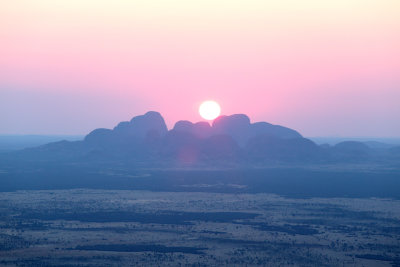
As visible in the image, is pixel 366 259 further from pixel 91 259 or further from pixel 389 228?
pixel 91 259

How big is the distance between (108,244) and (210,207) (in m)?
31.0

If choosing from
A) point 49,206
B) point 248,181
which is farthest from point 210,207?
point 248,181

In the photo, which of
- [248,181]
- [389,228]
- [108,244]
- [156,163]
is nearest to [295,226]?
[389,228]

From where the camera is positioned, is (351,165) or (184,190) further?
→ (351,165)

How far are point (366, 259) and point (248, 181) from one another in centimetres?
7936

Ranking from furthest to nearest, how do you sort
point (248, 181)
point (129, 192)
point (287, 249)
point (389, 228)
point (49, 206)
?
1. point (248, 181)
2. point (129, 192)
3. point (49, 206)
4. point (389, 228)
5. point (287, 249)

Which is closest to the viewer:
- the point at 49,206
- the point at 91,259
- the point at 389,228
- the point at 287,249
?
the point at 91,259

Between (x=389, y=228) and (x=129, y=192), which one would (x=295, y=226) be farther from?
(x=129, y=192)

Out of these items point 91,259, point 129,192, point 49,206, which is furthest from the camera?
point 129,192

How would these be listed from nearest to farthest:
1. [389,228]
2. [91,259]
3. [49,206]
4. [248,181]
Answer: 1. [91,259]
2. [389,228]
3. [49,206]
4. [248,181]

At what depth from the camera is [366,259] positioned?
5781 cm

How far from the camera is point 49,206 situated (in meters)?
91.7

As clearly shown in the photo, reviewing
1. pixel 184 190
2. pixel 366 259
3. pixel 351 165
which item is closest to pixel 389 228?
pixel 366 259

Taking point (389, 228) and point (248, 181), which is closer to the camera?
point (389, 228)
